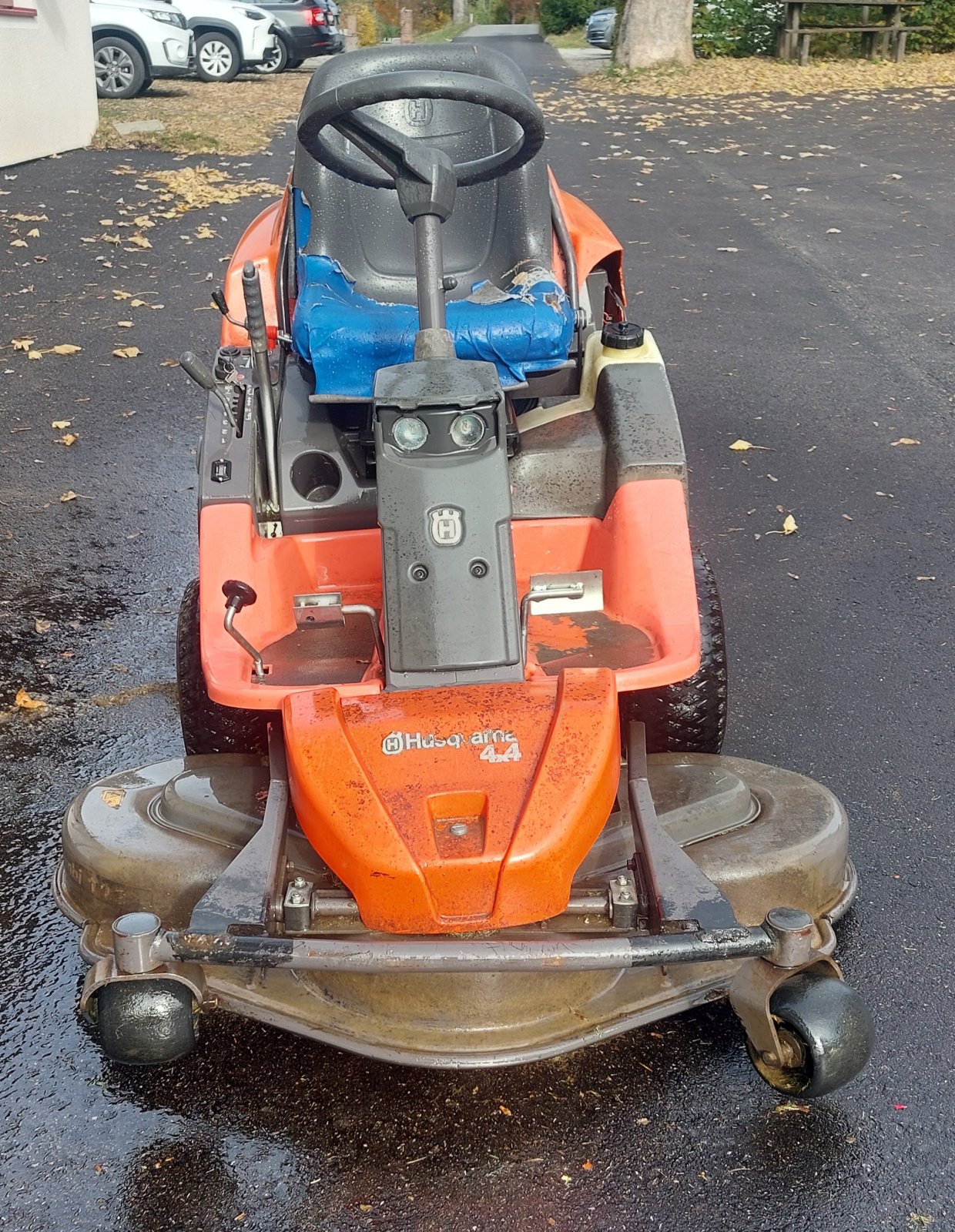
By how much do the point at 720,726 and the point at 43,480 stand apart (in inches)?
128

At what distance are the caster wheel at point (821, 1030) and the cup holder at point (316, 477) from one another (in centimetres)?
164

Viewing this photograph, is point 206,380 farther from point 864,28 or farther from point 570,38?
point 570,38

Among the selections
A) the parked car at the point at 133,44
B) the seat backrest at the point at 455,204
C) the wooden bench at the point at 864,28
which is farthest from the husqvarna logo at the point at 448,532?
the wooden bench at the point at 864,28

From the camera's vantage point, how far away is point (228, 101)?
48.7 ft

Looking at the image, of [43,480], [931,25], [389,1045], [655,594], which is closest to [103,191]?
[43,480]

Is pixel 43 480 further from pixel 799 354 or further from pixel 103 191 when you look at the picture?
pixel 103 191

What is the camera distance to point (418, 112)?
12.7ft

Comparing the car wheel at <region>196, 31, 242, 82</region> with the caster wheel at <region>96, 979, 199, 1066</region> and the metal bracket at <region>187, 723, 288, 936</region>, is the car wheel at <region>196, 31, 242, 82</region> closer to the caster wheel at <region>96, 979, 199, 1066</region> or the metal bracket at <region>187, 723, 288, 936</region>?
the metal bracket at <region>187, 723, 288, 936</region>

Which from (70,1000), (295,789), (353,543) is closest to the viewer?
(295,789)

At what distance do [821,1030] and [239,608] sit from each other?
1370mm

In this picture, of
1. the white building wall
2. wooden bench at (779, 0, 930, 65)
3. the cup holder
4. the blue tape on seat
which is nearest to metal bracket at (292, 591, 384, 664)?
the cup holder

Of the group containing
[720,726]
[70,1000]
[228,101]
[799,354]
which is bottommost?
[228,101]

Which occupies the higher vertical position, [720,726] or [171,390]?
[720,726]

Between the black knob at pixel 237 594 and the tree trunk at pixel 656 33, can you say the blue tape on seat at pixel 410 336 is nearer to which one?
the black knob at pixel 237 594
